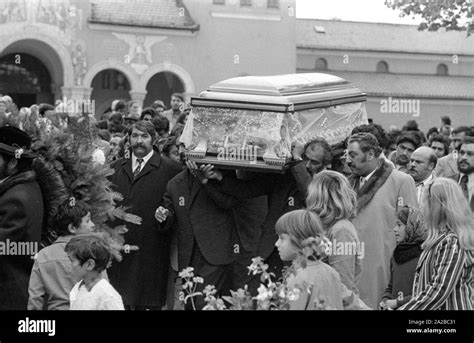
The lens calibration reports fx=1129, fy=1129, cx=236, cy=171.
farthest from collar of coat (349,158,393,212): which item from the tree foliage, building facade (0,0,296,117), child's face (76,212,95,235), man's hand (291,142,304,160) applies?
building facade (0,0,296,117)

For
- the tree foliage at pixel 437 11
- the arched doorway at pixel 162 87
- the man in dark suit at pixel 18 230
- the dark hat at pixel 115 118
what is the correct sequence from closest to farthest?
the man in dark suit at pixel 18 230 → the dark hat at pixel 115 118 → the tree foliage at pixel 437 11 → the arched doorway at pixel 162 87

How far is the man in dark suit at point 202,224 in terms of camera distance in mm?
9023

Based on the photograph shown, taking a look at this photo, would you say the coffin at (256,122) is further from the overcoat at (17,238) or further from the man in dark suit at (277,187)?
the overcoat at (17,238)

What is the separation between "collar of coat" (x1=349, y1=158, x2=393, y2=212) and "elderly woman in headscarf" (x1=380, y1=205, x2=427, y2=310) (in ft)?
2.84

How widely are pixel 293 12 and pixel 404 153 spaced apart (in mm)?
28477

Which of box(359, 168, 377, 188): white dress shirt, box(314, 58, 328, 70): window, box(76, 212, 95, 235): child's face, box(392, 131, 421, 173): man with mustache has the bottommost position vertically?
box(76, 212, 95, 235): child's face

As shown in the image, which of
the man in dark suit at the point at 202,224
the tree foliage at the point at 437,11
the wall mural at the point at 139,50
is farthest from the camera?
the wall mural at the point at 139,50

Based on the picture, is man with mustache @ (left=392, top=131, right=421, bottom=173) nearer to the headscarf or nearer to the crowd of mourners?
the crowd of mourners

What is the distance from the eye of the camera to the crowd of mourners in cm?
645

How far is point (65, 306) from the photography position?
22.5ft

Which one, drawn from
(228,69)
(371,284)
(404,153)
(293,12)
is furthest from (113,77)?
(371,284)

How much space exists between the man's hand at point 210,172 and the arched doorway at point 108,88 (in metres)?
29.4

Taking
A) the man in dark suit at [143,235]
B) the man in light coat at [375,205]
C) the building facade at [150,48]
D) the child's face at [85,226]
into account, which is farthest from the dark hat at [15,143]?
the building facade at [150,48]
